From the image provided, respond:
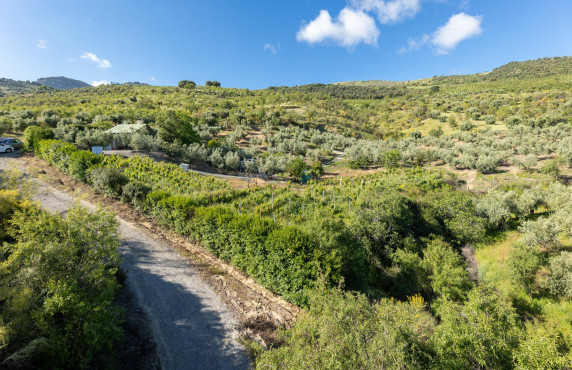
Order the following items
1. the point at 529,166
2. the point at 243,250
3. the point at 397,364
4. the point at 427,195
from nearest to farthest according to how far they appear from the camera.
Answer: the point at 397,364 < the point at 243,250 < the point at 427,195 < the point at 529,166

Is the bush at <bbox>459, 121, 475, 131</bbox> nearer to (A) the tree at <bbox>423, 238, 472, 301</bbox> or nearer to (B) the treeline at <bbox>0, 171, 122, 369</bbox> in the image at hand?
(A) the tree at <bbox>423, 238, 472, 301</bbox>

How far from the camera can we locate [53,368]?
5.70 meters

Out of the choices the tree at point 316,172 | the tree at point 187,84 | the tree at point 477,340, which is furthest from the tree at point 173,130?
the tree at point 187,84

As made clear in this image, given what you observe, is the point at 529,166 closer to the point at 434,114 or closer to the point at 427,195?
the point at 427,195

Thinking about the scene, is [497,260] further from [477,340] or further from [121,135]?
[121,135]

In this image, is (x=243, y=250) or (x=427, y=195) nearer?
(x=243, y=250)

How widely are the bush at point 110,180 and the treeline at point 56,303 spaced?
10924 millimetres

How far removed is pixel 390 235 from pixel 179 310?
11.9 metres

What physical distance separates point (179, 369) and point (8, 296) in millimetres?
5064

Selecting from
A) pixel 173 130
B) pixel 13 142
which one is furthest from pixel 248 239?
pixel 13 142

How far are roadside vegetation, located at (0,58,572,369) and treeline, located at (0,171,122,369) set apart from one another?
4.91m

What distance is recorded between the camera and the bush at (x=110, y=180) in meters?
17.5

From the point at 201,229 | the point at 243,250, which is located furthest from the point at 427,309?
the point at 201,229

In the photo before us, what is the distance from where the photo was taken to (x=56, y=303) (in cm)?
591
